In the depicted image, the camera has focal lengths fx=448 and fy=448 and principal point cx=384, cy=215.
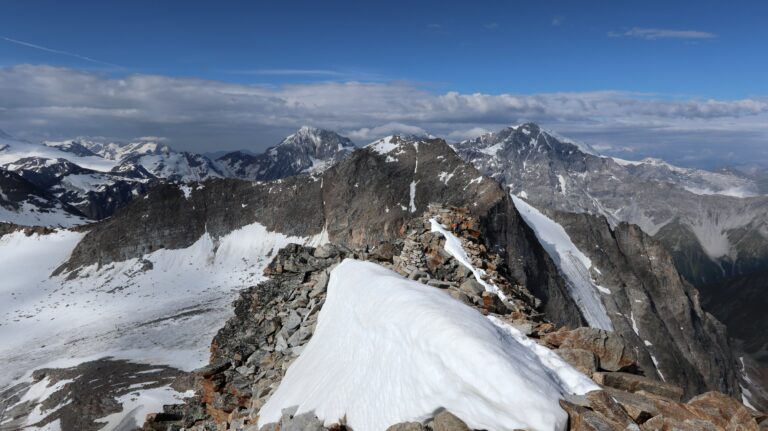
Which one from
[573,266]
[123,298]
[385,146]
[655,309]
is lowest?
[655,309]

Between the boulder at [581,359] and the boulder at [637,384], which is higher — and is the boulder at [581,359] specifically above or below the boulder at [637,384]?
above

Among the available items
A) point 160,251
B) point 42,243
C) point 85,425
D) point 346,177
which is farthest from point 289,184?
point 85,425

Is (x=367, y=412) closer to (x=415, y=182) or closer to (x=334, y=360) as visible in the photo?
(x=334, y=360)

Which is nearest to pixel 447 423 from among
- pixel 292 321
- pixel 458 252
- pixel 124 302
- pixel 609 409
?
pixel 609 409

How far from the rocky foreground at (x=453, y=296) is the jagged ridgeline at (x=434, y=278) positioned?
0.19ft

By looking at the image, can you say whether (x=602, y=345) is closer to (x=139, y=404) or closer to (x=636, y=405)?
(x=636, y=405)

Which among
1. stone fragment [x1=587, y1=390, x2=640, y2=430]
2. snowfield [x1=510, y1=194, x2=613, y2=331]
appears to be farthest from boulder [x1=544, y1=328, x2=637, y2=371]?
snowfield [x1=510, y1=194, x2=613, y2=331]

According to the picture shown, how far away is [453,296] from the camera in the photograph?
51.1ft

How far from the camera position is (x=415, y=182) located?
456 feet

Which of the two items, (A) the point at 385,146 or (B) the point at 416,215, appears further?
(A) the point at 385,146

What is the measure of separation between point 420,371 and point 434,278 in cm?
960

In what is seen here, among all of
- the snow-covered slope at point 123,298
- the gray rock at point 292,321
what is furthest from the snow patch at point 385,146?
the gray rock at point 292,321

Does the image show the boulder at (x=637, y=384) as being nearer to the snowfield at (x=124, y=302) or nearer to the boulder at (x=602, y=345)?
the boulder at (x=602, y=345)

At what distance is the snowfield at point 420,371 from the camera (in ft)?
28.7
